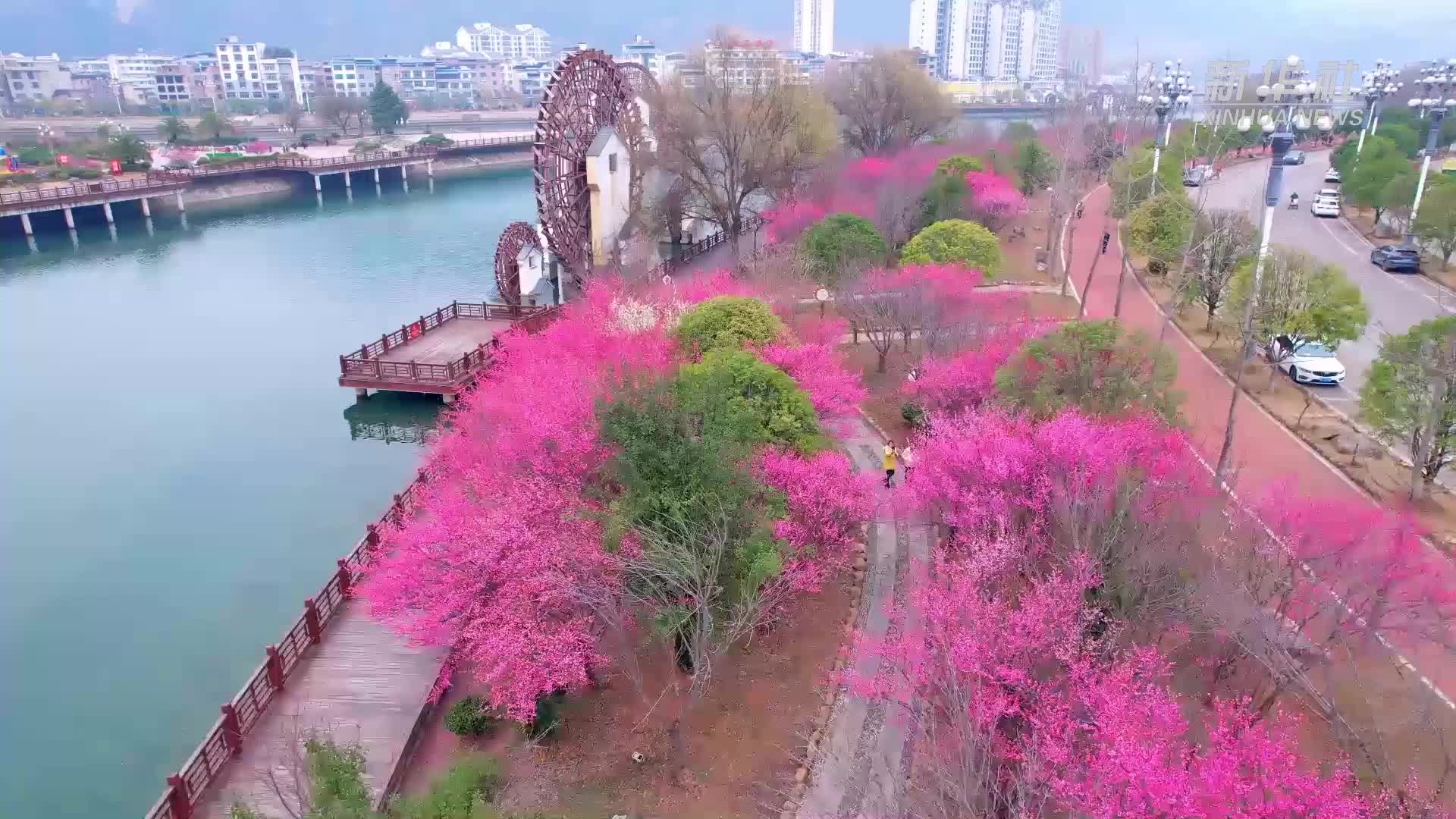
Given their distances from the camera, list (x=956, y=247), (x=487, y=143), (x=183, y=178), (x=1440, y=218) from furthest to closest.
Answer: (x=487, y=143) → (x=183, y=178) → (x=1440, y=218) → (x=956, y=247)

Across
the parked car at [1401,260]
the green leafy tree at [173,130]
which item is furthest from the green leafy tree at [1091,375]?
the green leafy tree at [173,130]

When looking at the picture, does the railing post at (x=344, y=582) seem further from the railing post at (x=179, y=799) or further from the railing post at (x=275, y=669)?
the railing post at (x=179, y=799)

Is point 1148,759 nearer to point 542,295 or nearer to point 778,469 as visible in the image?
point 778,469

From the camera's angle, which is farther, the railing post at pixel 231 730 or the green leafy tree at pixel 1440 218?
the green leafy tree at pixel 1440 218

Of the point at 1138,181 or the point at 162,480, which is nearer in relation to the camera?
the point at 162,480

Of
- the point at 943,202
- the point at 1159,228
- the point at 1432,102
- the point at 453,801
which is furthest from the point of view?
the point at 943,202

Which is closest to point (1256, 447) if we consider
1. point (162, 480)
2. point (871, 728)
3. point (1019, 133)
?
point (871, 728)

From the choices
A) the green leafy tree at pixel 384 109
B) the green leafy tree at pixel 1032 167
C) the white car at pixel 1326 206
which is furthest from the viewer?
the green leafy tree at pixel 384 109

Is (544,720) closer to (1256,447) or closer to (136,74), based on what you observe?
(1256,447)
